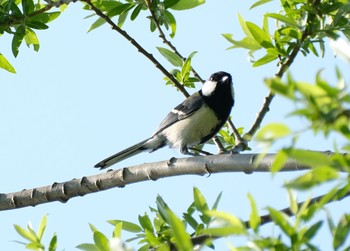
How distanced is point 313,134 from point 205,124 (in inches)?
144

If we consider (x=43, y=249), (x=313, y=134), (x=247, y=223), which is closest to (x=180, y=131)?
(x=43, y=249)

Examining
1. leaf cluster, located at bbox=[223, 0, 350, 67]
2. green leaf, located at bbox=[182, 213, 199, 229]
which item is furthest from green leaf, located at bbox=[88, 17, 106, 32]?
green leaf, located at bbox=[182, 213, 199, 229]

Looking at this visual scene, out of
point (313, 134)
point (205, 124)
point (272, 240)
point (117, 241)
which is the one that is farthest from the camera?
point (205, 124)

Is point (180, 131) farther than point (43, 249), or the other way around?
point (180, 131)

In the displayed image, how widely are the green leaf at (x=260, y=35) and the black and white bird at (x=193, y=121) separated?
150 centimetres

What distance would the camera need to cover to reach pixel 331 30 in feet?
9.80

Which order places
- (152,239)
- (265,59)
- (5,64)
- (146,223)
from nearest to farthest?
(152,239)
(146,223)
(265,59)
(5,64)

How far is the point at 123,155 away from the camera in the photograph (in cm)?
496

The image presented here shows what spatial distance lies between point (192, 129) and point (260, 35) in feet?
6.19

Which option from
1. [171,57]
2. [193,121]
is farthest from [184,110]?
[171,57]

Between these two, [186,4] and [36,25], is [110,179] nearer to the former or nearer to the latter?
[36,25]

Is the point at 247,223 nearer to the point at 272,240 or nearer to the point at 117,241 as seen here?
the point at 272,240

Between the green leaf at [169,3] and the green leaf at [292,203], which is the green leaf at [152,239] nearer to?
the green leaf at [169,3]

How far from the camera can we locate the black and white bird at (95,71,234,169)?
482cm
